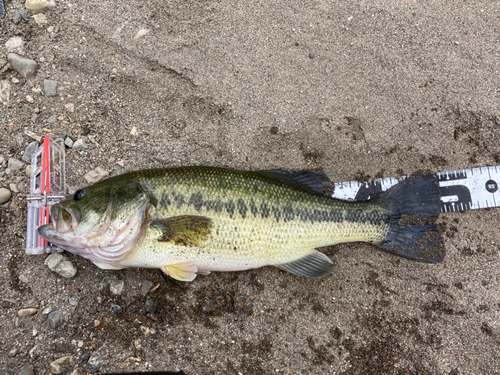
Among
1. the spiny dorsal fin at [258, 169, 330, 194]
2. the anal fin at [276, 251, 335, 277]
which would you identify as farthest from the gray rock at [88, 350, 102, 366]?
the spiny dorsal fin at [258, 169, 330, 194]

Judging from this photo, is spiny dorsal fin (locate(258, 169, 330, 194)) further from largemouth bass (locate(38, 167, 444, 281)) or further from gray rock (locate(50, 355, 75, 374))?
gray rock (locate(50, 355, 75, 374))

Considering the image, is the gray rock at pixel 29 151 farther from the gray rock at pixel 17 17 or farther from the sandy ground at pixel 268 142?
the gray rock at pixel 17 17

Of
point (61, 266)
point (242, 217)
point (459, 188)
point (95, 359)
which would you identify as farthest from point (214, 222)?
point (459, 188)

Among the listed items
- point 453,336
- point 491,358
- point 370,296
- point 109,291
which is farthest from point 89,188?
point 491,358

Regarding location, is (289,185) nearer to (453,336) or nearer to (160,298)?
(160,298)

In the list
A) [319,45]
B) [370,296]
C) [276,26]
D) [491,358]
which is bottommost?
[491,358]

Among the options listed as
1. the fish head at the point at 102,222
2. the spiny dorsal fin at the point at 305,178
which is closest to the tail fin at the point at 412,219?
the spiny dorsal fin at the point at 305,178
